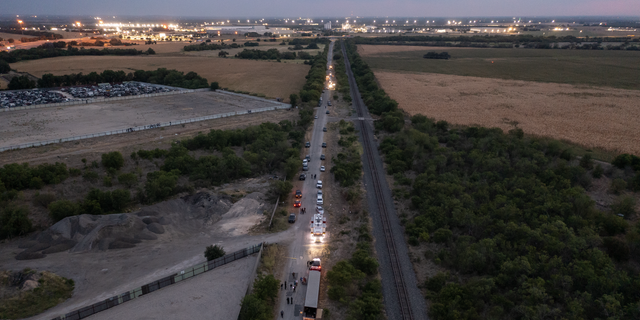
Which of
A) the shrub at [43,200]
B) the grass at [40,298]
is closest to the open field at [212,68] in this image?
the shrub at [43,200]

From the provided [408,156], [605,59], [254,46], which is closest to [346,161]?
[408,156]

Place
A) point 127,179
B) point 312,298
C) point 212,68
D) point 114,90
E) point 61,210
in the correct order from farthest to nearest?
point 212,68, point 114,90, point 127,179, point 61,210, point 312,298

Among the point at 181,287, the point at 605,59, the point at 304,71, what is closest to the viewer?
the point at 181,287

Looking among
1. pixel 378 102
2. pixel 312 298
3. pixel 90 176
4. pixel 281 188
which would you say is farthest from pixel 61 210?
pixel 378 102

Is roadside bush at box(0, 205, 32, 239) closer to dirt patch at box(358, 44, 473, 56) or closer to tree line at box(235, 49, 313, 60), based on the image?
tree line at box(235, 49, 313, 60)

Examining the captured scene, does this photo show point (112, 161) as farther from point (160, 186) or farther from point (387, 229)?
point (387, 229)

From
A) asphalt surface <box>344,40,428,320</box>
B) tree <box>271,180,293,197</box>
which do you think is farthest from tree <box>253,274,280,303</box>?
tree <box>271,180,293,197</box>

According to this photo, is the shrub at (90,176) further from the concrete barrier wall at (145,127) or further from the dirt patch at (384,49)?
the dirt patch at (384,49)

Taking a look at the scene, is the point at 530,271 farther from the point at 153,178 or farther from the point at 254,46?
the point at 254,46
